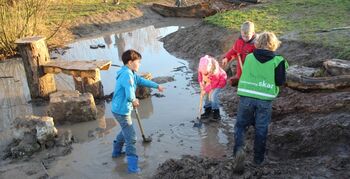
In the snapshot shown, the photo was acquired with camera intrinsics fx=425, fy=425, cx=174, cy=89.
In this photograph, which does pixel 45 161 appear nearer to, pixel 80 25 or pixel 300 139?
pixel 300 139

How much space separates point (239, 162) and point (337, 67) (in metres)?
2.74

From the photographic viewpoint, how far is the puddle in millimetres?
6254

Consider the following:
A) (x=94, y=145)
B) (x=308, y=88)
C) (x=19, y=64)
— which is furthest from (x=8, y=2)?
(x=308, y=88)

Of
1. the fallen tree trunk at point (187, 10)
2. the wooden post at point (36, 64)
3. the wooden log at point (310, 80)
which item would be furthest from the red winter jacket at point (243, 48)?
the fallen tree trunk at point (187, 10)

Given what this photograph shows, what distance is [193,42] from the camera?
44.2ft

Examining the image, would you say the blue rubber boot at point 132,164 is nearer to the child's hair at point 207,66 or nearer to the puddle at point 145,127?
the puddle at point 145,127

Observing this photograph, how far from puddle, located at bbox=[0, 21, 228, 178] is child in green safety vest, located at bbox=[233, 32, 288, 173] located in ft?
4.10

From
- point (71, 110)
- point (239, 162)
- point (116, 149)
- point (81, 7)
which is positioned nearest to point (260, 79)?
point (239, 162)

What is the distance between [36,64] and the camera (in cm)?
899

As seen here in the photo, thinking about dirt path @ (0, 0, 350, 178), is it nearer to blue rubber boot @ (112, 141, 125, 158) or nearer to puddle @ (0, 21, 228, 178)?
puddle @ (0, 21, 228, 178)

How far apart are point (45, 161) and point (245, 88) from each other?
328cm

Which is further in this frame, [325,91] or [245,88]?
[325,91]

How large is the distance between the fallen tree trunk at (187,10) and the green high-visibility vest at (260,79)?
45.9ft

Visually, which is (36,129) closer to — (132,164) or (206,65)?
(132,164)
